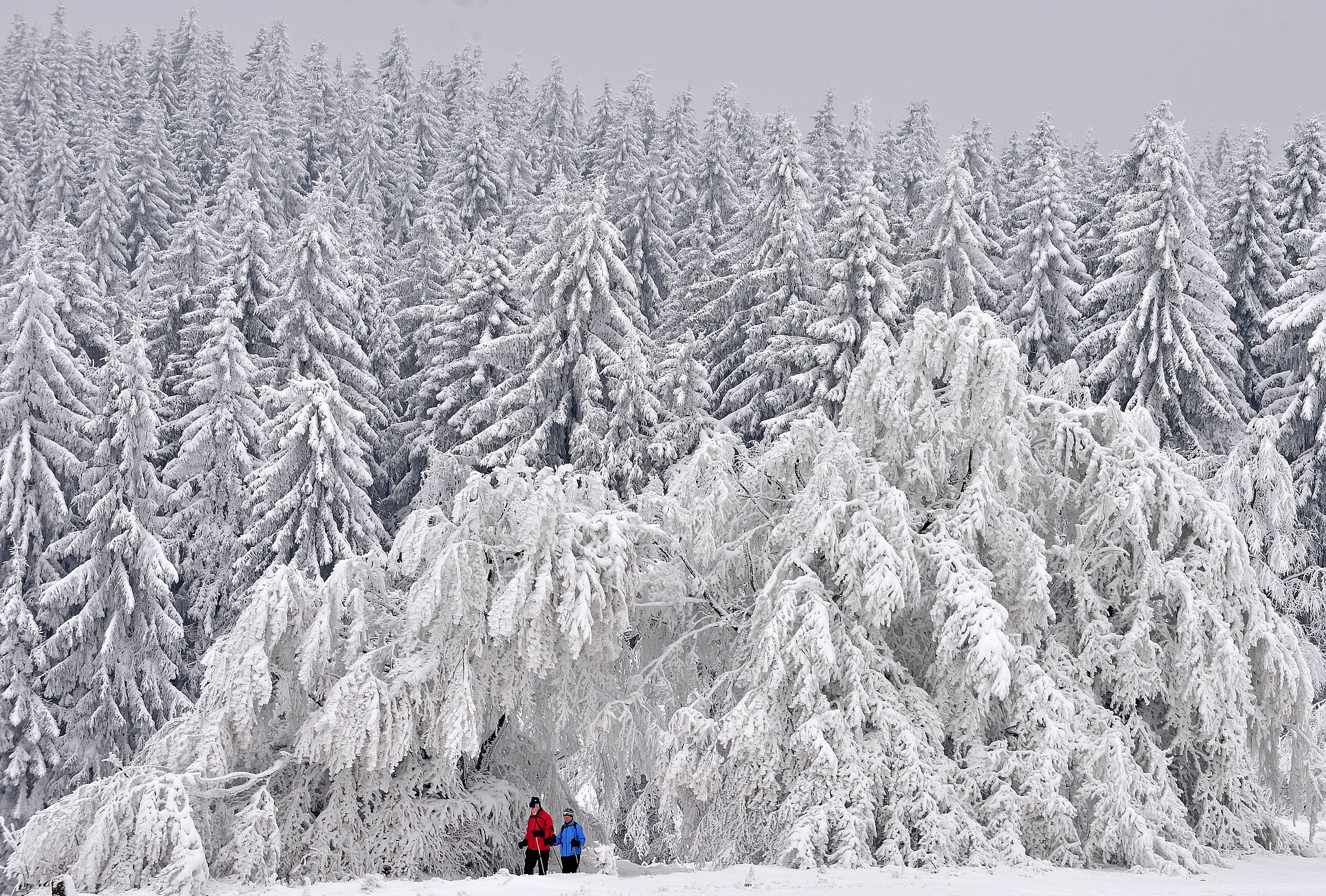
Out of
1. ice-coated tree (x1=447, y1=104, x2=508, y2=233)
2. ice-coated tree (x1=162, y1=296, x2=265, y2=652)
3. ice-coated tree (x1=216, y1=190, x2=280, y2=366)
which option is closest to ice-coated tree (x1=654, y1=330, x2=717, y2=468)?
ice-coated tree (x1=162, y1=296, x2=265, y2=652)

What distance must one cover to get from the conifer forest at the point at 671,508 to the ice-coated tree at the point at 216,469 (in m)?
0.11

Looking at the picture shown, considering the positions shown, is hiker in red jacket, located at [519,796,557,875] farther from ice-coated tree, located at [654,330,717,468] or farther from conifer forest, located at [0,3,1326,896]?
ice-coated tree, located at [654,330,717,468]

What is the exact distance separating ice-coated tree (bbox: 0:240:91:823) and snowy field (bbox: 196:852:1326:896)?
14.9 meters

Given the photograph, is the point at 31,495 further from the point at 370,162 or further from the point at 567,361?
the point at 370,162

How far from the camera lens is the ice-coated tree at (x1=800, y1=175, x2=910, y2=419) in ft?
85.5

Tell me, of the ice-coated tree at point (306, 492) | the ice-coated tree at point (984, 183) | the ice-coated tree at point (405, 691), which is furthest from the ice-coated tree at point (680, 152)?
the ice-coated tree at point (405, 691)

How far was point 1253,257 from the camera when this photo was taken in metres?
29.6

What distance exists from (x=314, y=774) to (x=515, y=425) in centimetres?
1424

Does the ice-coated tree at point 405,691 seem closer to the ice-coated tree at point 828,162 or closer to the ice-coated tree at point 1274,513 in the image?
the ice-coated tree at point 1274,513

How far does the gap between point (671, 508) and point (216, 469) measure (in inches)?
609

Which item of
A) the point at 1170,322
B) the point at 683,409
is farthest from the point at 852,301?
the point at 1170,322

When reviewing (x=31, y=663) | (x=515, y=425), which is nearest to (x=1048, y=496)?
(x=515, y=425)

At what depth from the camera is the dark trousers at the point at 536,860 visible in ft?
42.9

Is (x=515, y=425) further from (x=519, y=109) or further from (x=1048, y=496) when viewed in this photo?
(x=519, y=109)
